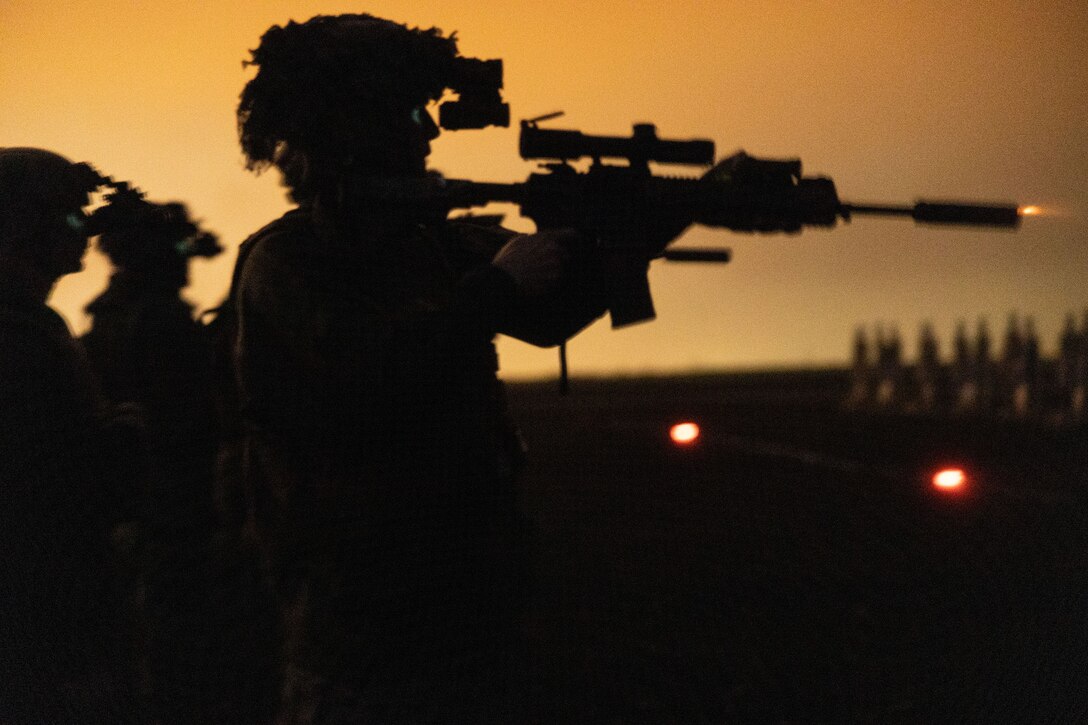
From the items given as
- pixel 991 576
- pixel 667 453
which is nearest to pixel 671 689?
pixel 991 576

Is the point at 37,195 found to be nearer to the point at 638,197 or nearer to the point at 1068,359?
the point at 638,197

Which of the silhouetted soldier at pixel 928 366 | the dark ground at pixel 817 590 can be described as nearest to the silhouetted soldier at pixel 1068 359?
the dark ground at pixel 817 590

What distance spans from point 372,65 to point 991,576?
305 inches

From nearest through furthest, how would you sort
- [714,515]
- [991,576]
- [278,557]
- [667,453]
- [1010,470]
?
[278,557], [991,576], [714,515], [1010,470], [667,453]

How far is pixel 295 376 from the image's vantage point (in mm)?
2732

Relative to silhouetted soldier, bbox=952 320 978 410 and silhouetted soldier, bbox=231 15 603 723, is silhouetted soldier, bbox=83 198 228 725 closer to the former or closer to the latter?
silhouetted soldier, bbox=231 15 603 723

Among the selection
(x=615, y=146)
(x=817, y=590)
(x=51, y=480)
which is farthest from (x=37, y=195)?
(x=817, y=590)

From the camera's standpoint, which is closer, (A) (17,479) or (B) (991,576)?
(A) (17,479)

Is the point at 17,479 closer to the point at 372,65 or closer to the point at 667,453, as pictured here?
the point at 372,65

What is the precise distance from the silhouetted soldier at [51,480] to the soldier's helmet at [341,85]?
823 millimetres

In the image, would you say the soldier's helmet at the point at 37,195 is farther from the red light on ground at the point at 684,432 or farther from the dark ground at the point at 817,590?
the dark ground at the point at 817,590

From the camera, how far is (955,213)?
11.4 feet

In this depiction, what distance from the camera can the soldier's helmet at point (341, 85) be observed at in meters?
2.94

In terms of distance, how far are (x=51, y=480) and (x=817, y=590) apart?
6825 mm
